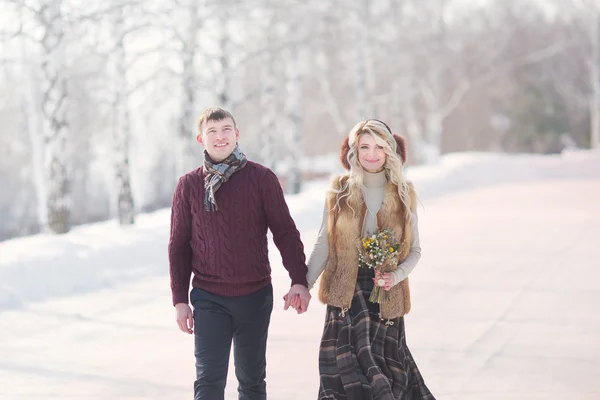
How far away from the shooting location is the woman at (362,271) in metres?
4.71

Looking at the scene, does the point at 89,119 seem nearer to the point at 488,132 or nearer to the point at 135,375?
the point at 488,132

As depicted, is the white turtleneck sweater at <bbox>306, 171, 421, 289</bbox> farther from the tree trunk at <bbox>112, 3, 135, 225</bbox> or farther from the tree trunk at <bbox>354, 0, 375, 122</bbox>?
the tree trunk at <bbox>354, 0, 375, 122</bbox>

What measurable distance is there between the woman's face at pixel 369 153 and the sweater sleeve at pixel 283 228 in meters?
0.58

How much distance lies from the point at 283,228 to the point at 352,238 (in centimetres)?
53

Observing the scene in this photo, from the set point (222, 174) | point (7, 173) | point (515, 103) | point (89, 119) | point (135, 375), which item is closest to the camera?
point (222, 174)

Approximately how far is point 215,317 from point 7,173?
46.9 metres

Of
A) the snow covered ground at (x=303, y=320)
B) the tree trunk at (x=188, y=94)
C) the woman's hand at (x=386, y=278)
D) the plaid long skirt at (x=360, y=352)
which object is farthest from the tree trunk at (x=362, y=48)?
the woman's hand at (x=386, y=278)

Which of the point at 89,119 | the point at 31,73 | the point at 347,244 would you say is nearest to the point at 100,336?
the point at 347,244

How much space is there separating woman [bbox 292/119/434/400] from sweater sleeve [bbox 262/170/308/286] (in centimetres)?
32

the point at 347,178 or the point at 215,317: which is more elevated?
the point at 347,178

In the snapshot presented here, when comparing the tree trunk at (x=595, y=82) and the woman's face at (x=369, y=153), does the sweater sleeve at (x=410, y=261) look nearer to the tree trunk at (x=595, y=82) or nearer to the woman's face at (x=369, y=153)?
the woman's face at (x=369, y=153)

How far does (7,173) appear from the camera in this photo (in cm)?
4856

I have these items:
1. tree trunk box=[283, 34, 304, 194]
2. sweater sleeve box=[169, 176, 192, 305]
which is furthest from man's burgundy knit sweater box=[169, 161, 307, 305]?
tree trunk box=[283, 34, 304, 194]

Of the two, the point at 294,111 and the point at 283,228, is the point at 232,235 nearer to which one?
the point at 283,228
